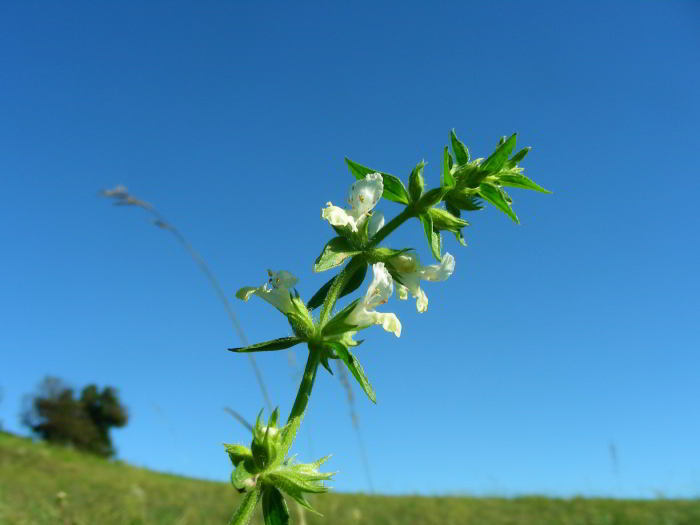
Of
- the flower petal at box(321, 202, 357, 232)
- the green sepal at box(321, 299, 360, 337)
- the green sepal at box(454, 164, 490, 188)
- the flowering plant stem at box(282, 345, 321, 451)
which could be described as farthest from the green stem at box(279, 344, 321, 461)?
the green sepal at box(454, 164, 490, 188)

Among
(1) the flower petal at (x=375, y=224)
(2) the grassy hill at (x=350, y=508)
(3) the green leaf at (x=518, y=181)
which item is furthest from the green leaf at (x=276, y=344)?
(2) the grassy hill at (x=350, y=508)

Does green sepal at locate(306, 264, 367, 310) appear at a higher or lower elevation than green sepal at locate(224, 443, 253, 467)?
higher

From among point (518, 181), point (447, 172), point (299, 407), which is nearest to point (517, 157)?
point (518, 181)

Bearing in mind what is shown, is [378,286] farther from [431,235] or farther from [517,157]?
[517,157]

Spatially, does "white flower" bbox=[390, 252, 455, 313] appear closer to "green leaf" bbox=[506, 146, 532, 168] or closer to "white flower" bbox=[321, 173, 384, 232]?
"white flower" bbox=[321, 173, 384, 232]

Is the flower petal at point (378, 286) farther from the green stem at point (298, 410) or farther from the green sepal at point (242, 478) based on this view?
the green sepal at point (242, 478)

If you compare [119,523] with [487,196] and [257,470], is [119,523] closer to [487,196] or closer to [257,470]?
[257,470]
